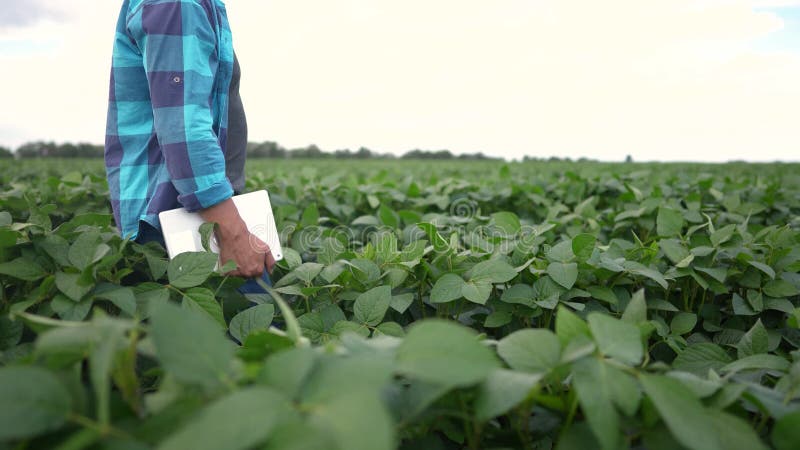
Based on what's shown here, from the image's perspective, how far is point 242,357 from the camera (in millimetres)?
Answer: 1017

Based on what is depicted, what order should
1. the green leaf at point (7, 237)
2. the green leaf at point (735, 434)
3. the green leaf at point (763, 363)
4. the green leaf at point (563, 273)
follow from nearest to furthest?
the green leaf at point (735, 434) < the green leaf at point (763, 363) < the green leaf at point (7, 237) < the green leaf at point (563, 273)

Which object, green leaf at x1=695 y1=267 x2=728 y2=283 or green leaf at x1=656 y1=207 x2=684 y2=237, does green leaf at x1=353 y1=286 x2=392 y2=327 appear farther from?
green leaf at x1=656 y1=207 x2=684 y2=237

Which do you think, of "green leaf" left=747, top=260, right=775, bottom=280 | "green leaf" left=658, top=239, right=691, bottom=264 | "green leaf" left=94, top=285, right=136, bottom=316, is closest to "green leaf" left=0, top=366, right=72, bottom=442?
"green leaf" left=94, top=285, right=136, bottom=316

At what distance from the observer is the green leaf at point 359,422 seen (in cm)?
62

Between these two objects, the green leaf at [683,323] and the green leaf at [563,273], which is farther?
the green leaf at [683,323]

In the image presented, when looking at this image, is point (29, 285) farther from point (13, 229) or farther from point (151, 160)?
point (151, 160)

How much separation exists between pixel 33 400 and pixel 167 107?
1.27 meters

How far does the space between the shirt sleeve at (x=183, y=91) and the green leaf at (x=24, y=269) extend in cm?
49

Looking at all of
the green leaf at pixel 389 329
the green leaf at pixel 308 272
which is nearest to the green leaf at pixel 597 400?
the green leaf at pixel 389 329

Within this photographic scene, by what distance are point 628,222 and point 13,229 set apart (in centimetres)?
300

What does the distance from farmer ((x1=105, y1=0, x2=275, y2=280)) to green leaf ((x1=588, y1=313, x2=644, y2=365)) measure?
1.32 metres

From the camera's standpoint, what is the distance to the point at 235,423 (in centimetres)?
67

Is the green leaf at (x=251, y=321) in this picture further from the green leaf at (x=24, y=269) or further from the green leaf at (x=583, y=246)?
the green leaf at (x=583, y=246)

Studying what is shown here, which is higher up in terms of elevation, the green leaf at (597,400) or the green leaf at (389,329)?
the green leaf at (597,400)
